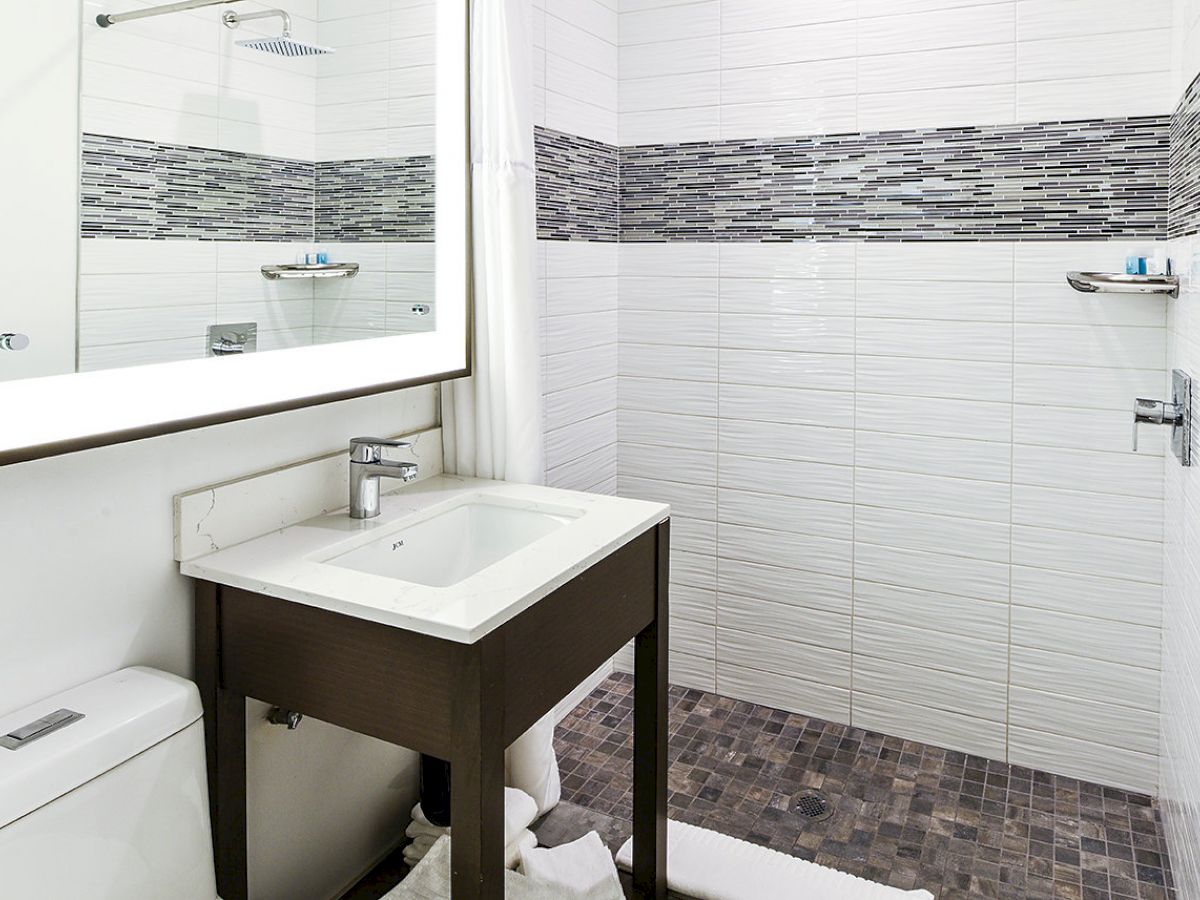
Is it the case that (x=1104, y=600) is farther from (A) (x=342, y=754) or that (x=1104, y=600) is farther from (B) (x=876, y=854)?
(A) (x=342, y=754)

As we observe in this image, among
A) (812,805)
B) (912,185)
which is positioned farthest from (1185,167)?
(812,805)

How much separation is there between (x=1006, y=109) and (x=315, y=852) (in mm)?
2294

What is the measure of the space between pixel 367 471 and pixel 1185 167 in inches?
66.8

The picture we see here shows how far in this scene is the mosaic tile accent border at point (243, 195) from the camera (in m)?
1.30

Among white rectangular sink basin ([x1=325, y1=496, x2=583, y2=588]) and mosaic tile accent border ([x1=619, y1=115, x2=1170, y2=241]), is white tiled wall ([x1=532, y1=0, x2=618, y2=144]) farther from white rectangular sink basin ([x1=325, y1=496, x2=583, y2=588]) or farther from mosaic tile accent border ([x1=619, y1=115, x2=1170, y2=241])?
white rectangular sink basin ([x1=325, y1=496, x2=583, y2=588])

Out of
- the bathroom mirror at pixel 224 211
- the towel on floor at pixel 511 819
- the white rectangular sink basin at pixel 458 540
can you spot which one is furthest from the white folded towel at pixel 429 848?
the bathroom mirror at pixel 224 211

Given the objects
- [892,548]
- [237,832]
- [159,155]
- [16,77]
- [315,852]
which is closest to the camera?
[16,77]

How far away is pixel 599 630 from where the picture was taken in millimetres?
1610

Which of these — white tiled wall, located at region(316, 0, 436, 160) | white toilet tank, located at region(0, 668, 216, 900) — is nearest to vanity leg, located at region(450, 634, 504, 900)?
white toilet tank, located at region(0, 668, 216, 900)

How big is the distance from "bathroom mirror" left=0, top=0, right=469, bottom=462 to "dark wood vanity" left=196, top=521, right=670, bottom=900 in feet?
1.20

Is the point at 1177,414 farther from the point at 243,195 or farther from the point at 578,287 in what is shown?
the point at 243,195

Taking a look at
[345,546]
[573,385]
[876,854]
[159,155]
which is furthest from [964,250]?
[159,155]

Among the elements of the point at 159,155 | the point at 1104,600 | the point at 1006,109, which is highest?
the point at 1006,109

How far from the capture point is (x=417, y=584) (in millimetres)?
1473
